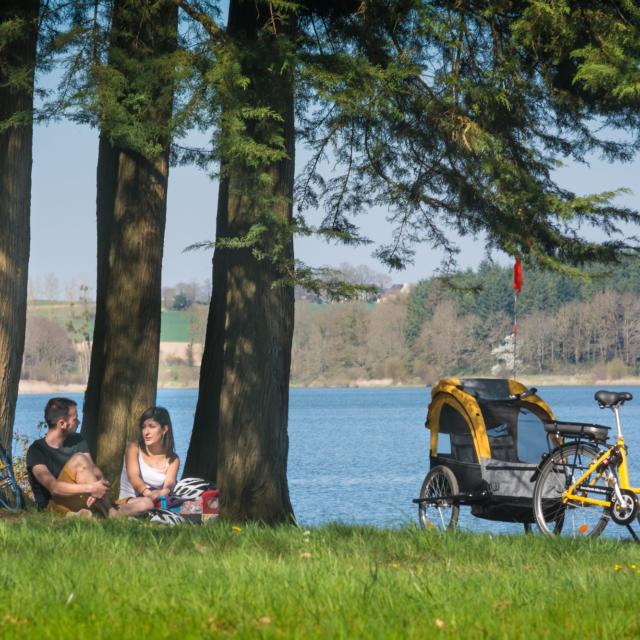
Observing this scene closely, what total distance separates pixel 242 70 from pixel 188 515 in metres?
4.05

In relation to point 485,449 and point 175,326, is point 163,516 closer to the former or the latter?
point 485,449

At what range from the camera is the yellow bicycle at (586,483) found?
9.31 metres

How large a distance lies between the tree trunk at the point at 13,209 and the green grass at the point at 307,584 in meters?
3.55

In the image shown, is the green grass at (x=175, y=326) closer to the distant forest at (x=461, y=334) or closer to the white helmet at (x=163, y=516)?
the distant forest at (x=461, y=334)

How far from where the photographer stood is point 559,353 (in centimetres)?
12988

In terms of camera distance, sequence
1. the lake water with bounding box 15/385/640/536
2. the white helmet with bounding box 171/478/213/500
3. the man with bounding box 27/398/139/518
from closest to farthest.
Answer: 1. the man with bounding box 27/398/139/518
2. the white helmet with bounding box 171/478/213/500
3. the lake water with bounding box 15/385/640/536

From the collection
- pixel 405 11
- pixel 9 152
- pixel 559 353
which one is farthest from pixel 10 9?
pixel 559 353

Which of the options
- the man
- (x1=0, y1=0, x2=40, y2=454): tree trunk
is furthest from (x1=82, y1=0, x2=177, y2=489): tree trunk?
the man

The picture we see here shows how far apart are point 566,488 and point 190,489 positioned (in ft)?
11.7

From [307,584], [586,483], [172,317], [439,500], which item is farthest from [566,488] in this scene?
[172,317]

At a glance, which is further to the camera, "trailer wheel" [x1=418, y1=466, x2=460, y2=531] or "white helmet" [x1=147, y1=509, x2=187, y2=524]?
"trailer wheel" [x1=418, y1=466, x2=460, y2=531]

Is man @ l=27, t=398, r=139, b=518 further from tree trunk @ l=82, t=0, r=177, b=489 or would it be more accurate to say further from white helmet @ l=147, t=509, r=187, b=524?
tree trunk @ l=82, t=0, r=177, b=489

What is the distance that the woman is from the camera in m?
10.6

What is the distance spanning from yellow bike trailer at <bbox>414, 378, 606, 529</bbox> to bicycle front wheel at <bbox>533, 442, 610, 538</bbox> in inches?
13.3
